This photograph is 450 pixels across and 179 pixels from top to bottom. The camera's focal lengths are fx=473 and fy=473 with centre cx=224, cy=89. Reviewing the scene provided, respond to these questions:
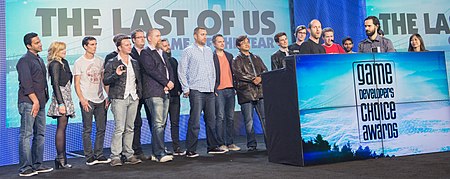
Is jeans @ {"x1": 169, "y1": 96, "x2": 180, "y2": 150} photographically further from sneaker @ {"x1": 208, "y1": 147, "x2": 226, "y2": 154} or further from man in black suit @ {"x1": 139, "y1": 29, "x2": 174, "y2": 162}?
man in black suit @ {"x1": 139, "y1": 29, "x2": 174, "y2": 162}

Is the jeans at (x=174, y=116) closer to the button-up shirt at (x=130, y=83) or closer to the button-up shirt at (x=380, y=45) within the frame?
the button-up shirt at (x=130, y=83)

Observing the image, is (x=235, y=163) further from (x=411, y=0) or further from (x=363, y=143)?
(x=411, y=0)

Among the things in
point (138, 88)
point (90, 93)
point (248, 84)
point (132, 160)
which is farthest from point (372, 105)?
point (90, 93)

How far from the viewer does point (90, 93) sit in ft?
14.8

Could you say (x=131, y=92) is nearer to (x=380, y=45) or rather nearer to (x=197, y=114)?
(x=197, y=114)

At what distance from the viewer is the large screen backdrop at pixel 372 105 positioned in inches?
140

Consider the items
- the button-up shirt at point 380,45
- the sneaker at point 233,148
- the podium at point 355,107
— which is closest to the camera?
the podium at point 355,107

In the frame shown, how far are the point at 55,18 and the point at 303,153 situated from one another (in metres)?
4.14

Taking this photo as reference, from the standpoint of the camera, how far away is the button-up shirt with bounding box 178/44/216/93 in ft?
16.0

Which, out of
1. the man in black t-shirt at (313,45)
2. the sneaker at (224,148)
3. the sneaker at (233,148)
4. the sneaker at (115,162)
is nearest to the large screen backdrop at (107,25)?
the sneaker at (233,148)

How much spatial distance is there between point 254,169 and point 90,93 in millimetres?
1853

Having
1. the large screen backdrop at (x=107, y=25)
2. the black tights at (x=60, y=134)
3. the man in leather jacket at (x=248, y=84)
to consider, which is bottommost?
the black tights at (x=60, y=134)

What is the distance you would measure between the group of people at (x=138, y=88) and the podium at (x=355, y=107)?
0.37 meters

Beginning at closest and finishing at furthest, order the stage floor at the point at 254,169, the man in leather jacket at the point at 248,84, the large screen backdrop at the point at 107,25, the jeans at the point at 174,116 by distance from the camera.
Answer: the stage floor at the point at 254,169, the man in leather jacket at the point at 248,84, the jeans at the point at 174,116, the large screen backdrop at the point at 107,25
